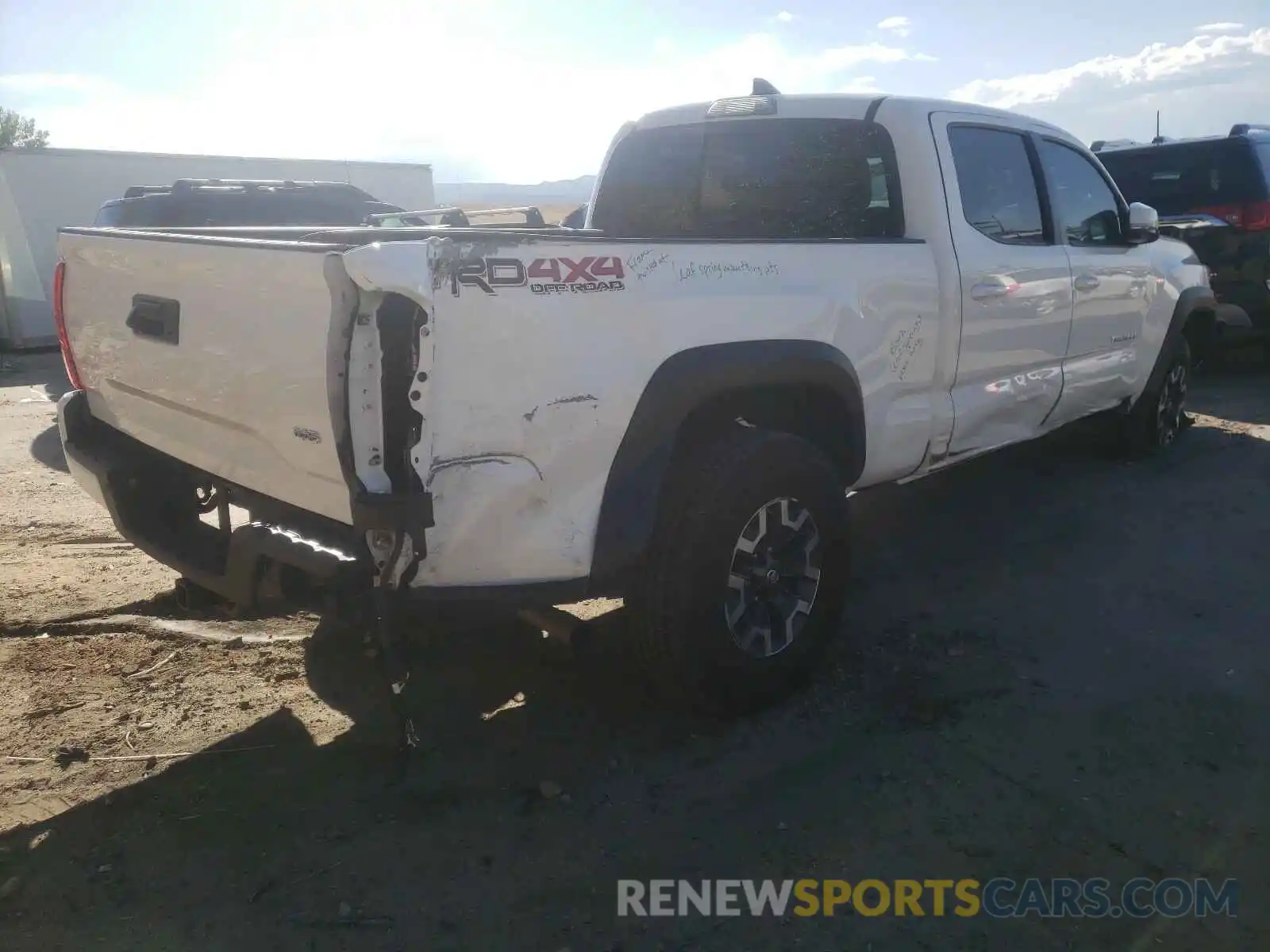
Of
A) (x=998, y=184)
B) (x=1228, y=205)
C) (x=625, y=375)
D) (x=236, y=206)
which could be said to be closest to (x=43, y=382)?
(x=236, y=206)

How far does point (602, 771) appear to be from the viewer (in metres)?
2.99

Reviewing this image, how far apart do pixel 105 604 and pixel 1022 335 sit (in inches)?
157

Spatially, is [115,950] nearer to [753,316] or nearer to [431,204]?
[753,316]

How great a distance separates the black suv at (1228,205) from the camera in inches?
321

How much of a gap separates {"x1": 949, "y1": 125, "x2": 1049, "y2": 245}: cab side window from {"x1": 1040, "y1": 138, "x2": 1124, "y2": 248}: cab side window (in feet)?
0.68

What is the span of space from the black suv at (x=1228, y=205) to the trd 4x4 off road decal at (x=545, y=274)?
270 inches

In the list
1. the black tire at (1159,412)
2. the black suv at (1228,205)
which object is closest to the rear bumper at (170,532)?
the black tire at (1159,412)

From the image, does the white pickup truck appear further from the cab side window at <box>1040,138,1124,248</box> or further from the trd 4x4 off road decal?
the cab side window at <box>1040,138,1124,248</box>

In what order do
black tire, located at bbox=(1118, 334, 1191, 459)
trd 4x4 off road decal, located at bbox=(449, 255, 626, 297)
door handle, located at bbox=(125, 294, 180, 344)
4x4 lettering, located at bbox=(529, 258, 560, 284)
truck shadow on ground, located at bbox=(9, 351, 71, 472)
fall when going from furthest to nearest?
truck shadow on ground, located at bbox=(9, 351, 71, 472)
black tire, located at bbox=(1118, 334, 1191, 459)
door handle, located at bbox=(125, 294, 180, 344)
4x4 lettering, located at bbox=(529, 258, 560, 284)
trd 4x4 off road decal, located at bbox=(449, 255, 626, 297)

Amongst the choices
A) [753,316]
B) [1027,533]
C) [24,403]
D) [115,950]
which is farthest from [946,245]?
[24,403]

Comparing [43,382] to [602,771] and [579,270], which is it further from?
→ [579,270]

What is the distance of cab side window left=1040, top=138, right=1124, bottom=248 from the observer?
4797 millimetres

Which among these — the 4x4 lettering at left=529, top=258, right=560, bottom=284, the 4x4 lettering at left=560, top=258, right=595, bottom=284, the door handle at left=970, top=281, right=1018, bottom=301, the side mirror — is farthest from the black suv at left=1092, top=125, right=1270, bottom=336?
the 4x4 lettering at left=529, top=258, right=560, bottom=284

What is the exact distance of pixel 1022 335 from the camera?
437 centimetres
